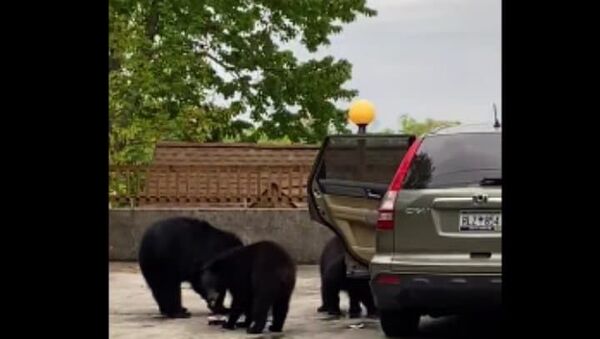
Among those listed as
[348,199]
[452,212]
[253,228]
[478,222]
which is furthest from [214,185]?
[478,222]

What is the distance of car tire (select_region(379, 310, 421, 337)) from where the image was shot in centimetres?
721

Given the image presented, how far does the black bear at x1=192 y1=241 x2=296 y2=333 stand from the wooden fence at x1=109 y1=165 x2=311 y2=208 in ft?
17.6

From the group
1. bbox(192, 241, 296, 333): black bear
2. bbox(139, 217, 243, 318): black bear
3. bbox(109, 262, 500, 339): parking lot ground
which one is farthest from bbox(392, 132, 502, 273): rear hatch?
bbox(139, 217, 243, 318): black bear

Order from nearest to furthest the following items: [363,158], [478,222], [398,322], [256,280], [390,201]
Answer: [478,222] → [390,201] → [398,322] → [256,280] → [363,158]

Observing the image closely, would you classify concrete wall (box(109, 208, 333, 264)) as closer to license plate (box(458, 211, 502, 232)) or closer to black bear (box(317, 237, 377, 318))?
black bear (box(317, 237, 377, 318))

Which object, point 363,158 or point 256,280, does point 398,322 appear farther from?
point 363,158

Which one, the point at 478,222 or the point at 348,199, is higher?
the point at 348,199

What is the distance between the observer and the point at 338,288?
851 cm

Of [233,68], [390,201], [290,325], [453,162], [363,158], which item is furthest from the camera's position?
[233,68]

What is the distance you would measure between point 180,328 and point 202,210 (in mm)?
4957

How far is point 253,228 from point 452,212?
663 cm
